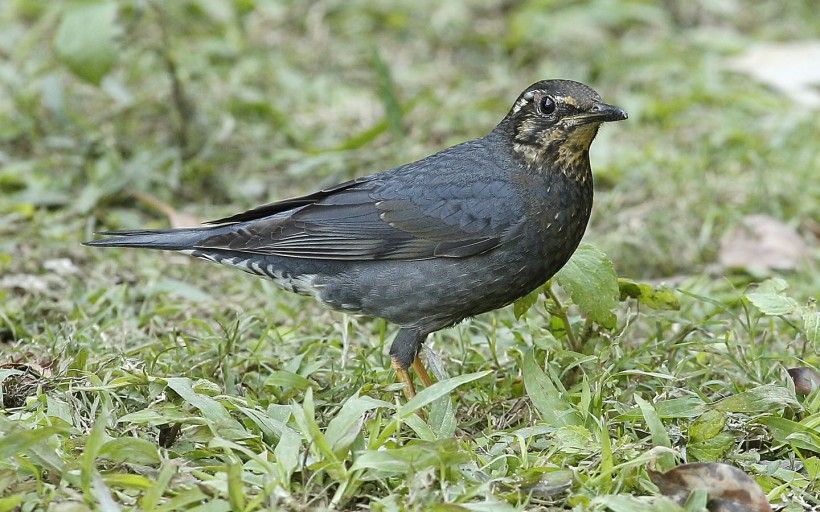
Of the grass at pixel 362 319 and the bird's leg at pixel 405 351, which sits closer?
the grass at pixel 362 319

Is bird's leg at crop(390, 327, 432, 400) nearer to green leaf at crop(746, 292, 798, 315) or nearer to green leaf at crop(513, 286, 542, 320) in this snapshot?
green leaf at crop(513, 286, 542, 320)

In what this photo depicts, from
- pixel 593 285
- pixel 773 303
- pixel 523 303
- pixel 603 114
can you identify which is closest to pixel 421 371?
pixel 523 303

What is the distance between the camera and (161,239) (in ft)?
16.4

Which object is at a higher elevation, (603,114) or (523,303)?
(603,114)

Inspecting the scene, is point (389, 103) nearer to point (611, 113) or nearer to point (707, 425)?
point (611, 113)

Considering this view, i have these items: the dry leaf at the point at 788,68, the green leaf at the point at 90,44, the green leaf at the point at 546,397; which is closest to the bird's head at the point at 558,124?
the green leaf at the point at 546,397

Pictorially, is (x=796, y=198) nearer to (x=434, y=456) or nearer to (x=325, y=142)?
(x=325, y=142)

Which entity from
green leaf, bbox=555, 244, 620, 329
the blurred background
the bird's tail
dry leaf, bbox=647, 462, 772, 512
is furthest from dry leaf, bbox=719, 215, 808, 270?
the bird's tail

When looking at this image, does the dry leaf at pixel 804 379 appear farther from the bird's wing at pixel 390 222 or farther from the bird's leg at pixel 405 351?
the bird's leg at pixel 405 351

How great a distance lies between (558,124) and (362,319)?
5.47 feet

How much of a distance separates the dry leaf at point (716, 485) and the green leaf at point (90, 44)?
14.7 feet

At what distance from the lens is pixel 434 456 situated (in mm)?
3635

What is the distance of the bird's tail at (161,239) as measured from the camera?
16.2 ft

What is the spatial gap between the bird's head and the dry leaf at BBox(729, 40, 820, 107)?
4.65m
